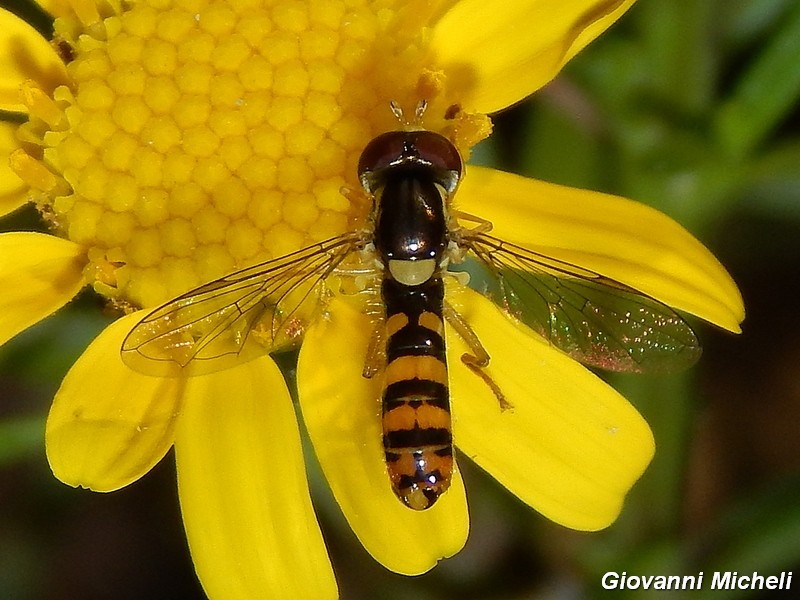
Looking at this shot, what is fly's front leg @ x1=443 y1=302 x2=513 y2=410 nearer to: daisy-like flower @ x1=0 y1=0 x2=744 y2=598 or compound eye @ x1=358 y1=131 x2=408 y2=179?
daisy-like flower @ x1=0 y1=0 x2=744 y2=598

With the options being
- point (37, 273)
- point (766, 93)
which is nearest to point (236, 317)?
point (37, 273)

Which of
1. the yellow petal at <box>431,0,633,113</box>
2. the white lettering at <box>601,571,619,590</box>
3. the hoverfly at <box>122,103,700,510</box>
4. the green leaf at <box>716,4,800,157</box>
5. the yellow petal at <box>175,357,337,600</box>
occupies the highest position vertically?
the green leaf at <box>716,4,800,157</box>

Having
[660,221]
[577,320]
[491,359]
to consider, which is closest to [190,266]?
[491,359]

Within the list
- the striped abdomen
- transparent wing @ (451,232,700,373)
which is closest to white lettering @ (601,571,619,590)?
transparent wing @ (451,232,700,373)

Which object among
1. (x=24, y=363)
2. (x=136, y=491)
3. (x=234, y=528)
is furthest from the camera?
(x=136, y=491)

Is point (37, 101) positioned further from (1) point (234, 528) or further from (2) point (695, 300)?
(2) point (695, 300)

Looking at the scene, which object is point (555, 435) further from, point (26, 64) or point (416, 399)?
point (26, 64)
